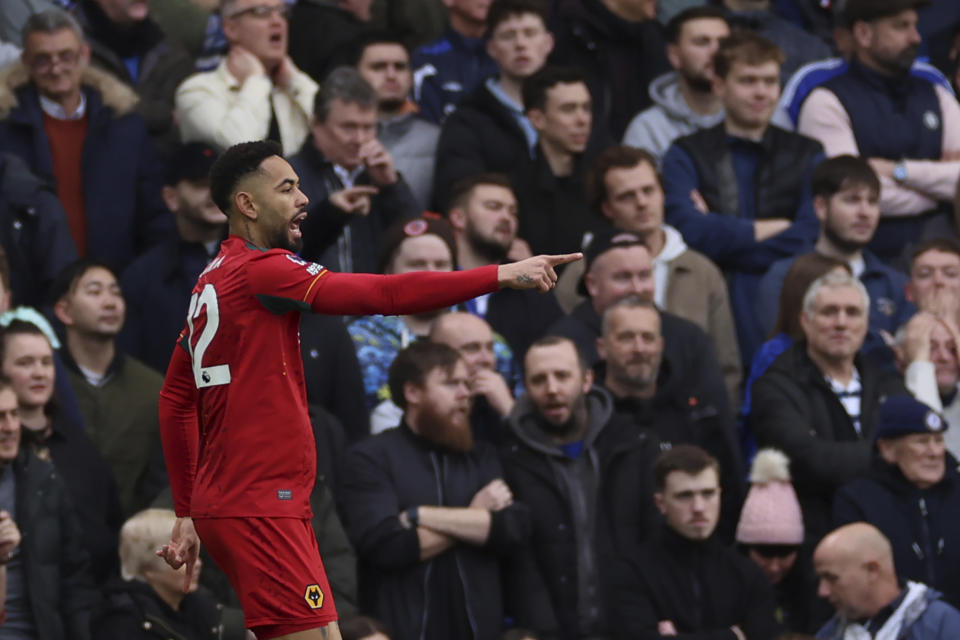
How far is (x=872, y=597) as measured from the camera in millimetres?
Result: 8633

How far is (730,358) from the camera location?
10578 mm

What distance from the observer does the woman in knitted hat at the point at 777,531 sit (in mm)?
9406

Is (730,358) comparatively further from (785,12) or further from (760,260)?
(785,12)

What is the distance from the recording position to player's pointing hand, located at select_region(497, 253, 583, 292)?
5363mm

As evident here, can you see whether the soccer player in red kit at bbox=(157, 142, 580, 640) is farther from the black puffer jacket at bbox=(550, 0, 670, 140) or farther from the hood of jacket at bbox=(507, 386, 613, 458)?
the black puffer jacket at bbox=(550, 0, 670, 140)

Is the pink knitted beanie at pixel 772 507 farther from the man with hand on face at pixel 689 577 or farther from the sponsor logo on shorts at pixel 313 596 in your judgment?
the sponsor logo on shorts at pixel 313 596

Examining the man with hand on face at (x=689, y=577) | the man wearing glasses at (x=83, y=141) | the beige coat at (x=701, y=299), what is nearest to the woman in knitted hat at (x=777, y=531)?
the man with hand on face at (x=689, y=577)

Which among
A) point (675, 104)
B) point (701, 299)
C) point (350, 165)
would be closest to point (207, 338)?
point (350, 165)

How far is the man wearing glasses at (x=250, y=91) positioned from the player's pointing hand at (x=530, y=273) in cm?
568

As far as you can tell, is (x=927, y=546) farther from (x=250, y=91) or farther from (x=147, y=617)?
(x=250, y=91)

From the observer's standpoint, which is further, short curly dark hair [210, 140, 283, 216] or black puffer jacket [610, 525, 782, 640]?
black puffer jacket [610, 525, 782, 640]

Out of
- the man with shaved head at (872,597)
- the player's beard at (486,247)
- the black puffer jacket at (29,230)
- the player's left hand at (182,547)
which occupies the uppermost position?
the black puffer jacket at (29,230)

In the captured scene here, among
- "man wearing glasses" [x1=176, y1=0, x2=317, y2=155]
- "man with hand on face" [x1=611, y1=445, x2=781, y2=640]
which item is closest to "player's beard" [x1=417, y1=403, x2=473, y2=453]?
"man with hand on face" [x1=611, y1=445, x2=781, y2=640]

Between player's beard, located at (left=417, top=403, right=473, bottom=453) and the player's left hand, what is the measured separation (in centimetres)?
283
